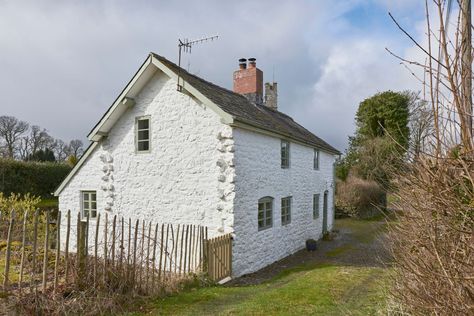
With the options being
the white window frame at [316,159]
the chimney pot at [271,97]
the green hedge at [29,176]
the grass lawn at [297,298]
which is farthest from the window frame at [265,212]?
the green hedge at [29,176]

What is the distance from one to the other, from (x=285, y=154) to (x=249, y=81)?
5.09 metres

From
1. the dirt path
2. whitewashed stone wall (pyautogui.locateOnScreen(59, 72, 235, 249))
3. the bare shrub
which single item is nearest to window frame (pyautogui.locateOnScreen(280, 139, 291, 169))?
the dirt path

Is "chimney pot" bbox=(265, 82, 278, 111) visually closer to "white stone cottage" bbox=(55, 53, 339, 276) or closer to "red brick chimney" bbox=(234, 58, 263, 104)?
"red brick chimney" bbox=(234, 58, 263, 104)

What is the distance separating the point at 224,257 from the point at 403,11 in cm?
910

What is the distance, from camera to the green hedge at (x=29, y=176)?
2108 cm

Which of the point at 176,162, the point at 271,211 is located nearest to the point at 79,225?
the point at 176,162

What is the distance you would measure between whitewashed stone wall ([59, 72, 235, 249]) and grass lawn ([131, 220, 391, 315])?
9.65ft

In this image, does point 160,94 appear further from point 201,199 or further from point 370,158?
point 370,158

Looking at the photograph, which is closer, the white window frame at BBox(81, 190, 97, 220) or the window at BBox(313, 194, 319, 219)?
the white window frame at BBox(81, 190, 97, 220)

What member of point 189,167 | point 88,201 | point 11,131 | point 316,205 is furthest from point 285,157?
point 11,131

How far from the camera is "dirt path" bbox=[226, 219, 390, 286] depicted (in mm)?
11875

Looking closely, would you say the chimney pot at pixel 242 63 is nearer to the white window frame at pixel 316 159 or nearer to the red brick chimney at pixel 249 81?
the red brick chimney at pixel 249 81

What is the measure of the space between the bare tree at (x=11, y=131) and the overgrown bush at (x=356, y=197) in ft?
135

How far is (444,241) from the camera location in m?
3.10
